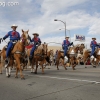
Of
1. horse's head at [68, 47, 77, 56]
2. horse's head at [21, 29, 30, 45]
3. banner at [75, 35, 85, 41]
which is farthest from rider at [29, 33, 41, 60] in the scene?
banner at [75, 35, 85, 41]

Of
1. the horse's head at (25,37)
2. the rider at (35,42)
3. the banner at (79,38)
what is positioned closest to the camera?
the horse's head at (25,37)

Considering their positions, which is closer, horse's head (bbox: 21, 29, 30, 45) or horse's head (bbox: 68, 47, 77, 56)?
horse's head (bbox: 21, 29, 30, 45)

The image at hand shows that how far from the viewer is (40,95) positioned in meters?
7.34

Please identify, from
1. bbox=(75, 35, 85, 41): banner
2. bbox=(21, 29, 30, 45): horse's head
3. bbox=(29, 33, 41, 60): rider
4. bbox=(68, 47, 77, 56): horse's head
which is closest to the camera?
bbox=(21, 29, 30, 45): horse's head

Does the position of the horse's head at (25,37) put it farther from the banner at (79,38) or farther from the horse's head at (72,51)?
the banner at (79,38)

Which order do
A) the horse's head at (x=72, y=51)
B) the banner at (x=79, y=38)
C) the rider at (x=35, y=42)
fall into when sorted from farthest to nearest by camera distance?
the banner at (x=79, y=38) < the horse's head at (x=72, y=51) < the rider at (x=35, y=42)

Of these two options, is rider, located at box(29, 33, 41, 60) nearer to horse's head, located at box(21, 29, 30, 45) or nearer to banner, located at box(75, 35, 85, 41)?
horse's head, located at box(21, 29, 30, 45)

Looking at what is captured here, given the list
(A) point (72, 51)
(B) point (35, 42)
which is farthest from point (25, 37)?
(A) point (72, 51)

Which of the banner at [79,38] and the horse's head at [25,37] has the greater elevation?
the banner at [79,38]

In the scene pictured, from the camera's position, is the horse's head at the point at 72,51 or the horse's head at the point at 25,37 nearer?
the horse's head at the point at 25,37

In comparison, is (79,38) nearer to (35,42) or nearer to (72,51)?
(72,51)

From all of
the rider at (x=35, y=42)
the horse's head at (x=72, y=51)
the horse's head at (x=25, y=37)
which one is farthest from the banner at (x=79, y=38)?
the horse's head at (x=25, y=37)

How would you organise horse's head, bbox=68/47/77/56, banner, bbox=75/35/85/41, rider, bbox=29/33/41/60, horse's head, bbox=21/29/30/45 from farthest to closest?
1. banner, bbox=75/35/85/41
2. horse's head, bbox=68/47/77/56
3. rider, bbox=29/33/41/60
4. horse's head, bbox=21/29/30/45

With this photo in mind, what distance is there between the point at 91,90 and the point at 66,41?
1274 cm
